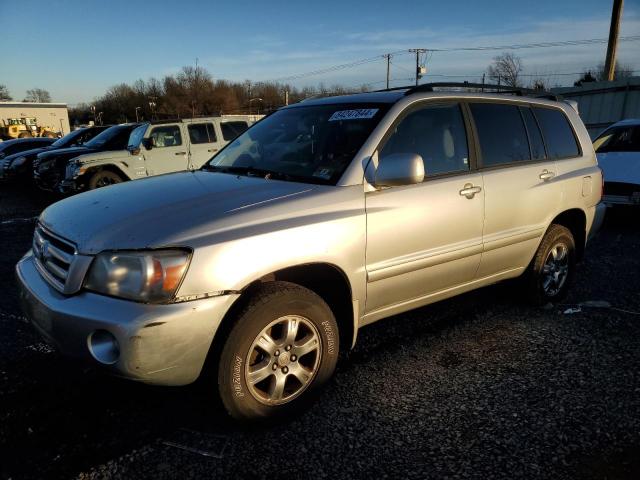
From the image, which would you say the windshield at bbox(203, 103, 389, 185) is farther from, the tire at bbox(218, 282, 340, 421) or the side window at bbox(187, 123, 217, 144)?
the side window at bbox(187, 123, 217, 144)

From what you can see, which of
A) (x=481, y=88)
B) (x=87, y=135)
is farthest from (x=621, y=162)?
(x=87, y=135)

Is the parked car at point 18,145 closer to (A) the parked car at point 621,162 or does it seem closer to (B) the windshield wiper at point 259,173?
(B) the windshield wiper at point 259,173

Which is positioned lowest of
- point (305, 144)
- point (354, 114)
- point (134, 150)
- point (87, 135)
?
point (134, 150)

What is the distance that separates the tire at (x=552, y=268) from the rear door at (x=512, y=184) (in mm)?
148

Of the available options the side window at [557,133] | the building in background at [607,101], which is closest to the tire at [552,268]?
the side window at [557,133]

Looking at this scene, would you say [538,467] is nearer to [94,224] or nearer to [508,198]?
[508,198]

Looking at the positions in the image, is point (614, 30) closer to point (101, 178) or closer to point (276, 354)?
point (101, 178)

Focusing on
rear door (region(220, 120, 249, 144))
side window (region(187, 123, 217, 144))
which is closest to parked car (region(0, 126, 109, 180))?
side window (region(187, 123, 217, 144))

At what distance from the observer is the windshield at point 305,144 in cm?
295

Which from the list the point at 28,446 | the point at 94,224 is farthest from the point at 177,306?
the point at 28,446

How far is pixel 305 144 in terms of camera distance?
3.23 meters

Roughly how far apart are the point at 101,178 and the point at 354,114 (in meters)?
7.93

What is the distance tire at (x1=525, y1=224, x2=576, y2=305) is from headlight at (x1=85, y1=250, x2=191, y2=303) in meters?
3.08

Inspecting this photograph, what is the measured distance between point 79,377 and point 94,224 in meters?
1.24
